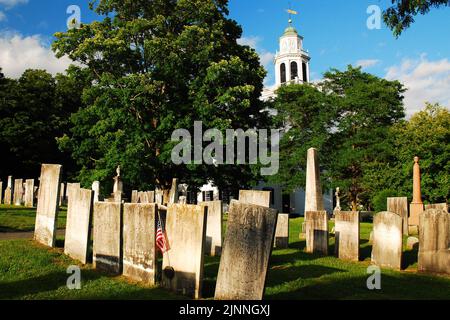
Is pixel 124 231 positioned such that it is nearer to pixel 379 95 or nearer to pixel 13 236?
pixel 13 236

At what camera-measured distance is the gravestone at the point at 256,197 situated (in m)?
10.9

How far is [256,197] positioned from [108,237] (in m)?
4.34

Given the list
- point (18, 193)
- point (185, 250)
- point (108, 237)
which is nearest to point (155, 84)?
point (18, 193)

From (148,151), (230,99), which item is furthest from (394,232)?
(148,151)

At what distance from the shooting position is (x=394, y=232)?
9.66m

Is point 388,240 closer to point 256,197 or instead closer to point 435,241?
point 435,241

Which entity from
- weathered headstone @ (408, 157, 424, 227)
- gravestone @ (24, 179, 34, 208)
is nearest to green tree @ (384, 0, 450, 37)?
weathered headstone @ (408, 157, 424, 227)

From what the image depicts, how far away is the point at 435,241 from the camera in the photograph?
9164 millimetres

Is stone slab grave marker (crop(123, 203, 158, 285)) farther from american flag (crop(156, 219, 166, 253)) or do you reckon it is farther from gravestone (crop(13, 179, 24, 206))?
gravestone (crop(13, 179, 24, 206))

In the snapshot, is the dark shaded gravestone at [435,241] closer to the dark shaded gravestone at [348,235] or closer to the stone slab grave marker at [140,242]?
the dark shaded gravestone at [348,235]

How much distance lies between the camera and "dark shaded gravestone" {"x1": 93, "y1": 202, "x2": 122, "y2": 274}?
789 cm

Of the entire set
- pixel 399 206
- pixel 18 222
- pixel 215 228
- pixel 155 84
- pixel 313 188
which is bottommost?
pixel 18 222

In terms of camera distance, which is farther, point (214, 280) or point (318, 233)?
point (318, 233)
